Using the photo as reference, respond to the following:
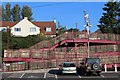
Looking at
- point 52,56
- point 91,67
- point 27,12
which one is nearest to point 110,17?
point 52,56

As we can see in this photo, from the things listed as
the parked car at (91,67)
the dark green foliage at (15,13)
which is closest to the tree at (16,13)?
the dark green foliage at (15,13)

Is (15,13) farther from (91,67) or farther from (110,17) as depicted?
(91,67)

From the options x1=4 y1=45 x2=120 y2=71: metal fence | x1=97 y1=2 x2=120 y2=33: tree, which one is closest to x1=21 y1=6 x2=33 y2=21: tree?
x1=97 y1=2 x2=120 y2=33: tree

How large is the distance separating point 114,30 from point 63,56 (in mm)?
24197

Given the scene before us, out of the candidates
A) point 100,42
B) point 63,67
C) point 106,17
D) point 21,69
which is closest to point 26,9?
point 106,17

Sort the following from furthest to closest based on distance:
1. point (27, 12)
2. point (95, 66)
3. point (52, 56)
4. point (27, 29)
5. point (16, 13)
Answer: point (16, 13), point (27, 12), point (27, 29), point (52, 56), point (95, 66)

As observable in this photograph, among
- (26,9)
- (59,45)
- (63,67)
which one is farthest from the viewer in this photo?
(26,9)

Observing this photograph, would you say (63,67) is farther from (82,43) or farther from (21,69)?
(82,43)

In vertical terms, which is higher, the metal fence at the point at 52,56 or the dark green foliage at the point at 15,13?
the dark green foliage at the point at 15,13

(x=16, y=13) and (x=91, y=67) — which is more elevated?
(x=16, y=13)

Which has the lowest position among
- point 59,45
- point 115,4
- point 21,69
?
point 21,69

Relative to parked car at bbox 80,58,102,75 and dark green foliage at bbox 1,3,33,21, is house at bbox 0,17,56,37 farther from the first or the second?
parked car at bbox 80,58,102,75

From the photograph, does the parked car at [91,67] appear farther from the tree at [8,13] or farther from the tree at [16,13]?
the tree at [16,13]

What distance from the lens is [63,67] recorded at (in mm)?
36906
